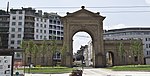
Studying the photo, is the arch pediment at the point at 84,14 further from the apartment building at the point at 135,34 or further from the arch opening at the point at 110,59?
the apartment building at the point at 135,34

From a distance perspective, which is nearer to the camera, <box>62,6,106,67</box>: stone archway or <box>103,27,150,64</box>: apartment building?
<box>62,6,106,67</box>: stone archway

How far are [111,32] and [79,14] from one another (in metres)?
73.6

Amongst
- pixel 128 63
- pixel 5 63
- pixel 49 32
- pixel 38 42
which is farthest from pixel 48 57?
pixel 5 63

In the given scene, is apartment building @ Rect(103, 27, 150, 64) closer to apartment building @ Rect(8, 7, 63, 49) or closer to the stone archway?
apartment building @ Rect(8, 7, 63, 49)

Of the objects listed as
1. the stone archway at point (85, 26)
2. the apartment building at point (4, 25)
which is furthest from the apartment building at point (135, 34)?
the apartment building at point (4, 25)

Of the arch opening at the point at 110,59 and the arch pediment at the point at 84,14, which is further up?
the arch pediment at the point at 84,14

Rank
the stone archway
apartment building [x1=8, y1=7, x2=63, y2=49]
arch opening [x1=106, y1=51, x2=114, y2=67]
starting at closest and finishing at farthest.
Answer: the stone archway, arch opening [x1=106, y1=51, x2=114, y2=67], apartment building [x1=8, y1=7, x2=63, y2=49]

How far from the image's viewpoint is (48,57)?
81.4m

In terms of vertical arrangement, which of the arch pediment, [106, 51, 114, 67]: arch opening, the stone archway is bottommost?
[106, 51, 114, 67]: arch opening

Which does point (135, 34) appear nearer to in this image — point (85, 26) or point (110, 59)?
point (110, 59)

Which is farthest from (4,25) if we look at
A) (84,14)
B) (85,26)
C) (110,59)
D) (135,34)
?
(135,34)

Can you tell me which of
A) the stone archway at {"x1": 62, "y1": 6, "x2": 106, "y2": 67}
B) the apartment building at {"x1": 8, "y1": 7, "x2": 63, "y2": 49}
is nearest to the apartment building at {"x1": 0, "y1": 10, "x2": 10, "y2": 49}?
the apartment building at {"x1": 8, "y1": 7, "x2": 63, "y2": 49}

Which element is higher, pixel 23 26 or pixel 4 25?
pixel 4 25

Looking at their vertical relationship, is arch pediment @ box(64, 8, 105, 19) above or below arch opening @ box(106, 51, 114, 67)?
above
